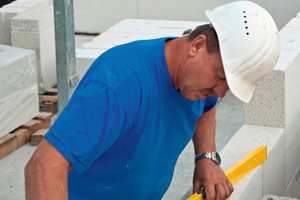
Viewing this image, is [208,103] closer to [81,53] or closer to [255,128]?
[255,128]

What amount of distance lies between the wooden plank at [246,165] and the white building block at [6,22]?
15.1ft

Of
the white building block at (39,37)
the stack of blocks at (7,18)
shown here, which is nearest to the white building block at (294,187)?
the white building block at (39,37)

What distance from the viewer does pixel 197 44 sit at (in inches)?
96.0

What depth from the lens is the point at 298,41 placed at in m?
4.95


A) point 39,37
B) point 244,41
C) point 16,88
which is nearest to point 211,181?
point 244,41

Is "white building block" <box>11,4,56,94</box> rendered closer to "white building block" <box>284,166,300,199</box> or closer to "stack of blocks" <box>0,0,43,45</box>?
"stack of blocks" <box>0,0,43,45</box>

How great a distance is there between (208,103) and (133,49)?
2.48 feet

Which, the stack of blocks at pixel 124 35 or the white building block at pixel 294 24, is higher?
the white building block at pixel 294 24

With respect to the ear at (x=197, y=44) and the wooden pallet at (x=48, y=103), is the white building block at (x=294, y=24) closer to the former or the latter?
the wooden pallet at (x=48, y=103)

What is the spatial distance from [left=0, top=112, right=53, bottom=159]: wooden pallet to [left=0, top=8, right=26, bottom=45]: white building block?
4.88 feet

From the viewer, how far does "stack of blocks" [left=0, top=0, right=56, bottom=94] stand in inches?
283

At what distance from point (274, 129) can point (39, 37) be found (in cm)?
386

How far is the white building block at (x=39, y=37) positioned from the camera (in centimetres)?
717

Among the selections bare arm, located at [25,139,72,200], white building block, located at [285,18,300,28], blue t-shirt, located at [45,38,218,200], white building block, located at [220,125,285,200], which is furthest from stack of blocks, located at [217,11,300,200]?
bare arm, located at [25,139,72,200]
